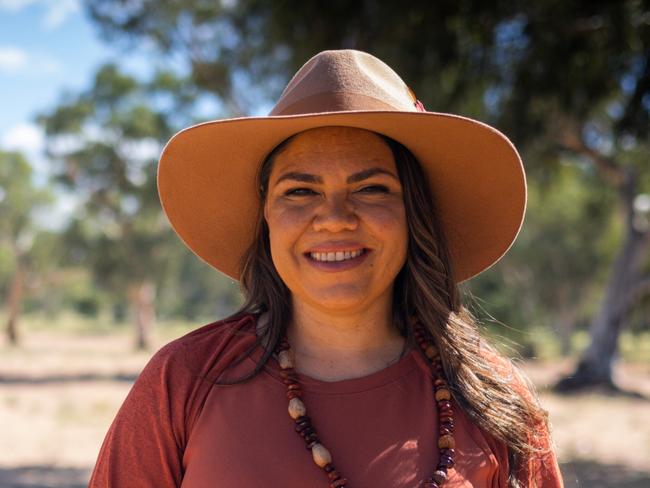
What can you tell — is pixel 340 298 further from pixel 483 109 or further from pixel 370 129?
pixel 483 109

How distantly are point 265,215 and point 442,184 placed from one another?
471mm

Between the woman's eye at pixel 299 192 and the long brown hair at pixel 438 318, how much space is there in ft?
0.42

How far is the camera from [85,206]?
29250mm

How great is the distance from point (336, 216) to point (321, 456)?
0.51m

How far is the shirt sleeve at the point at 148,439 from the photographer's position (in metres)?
1.58

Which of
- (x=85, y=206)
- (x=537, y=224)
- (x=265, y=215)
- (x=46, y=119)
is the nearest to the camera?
(x=265, y=215)

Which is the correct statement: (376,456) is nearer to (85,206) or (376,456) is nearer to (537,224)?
(85,206)

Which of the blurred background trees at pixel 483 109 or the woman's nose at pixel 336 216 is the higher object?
the blurred background trees at pixel 483 109

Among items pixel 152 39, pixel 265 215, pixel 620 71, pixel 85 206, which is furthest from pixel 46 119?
pixel 265 215

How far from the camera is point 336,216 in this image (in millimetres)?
1711

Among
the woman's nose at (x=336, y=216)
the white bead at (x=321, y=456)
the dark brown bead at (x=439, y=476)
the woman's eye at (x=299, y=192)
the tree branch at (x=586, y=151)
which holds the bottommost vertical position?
the dark brown bead at (x=439, y=476)

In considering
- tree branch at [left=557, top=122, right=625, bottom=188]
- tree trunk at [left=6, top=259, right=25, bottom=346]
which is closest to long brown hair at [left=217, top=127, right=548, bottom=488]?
tree branch at [left=557, top=122, right=625, bottom=188]

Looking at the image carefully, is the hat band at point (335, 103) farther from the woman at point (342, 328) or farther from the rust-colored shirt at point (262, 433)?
the rust-colored shirt at point (262, 433)

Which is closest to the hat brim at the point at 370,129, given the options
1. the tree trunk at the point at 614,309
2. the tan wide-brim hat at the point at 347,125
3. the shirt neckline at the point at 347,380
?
the tan wide-brim hat at the point at 347,125
